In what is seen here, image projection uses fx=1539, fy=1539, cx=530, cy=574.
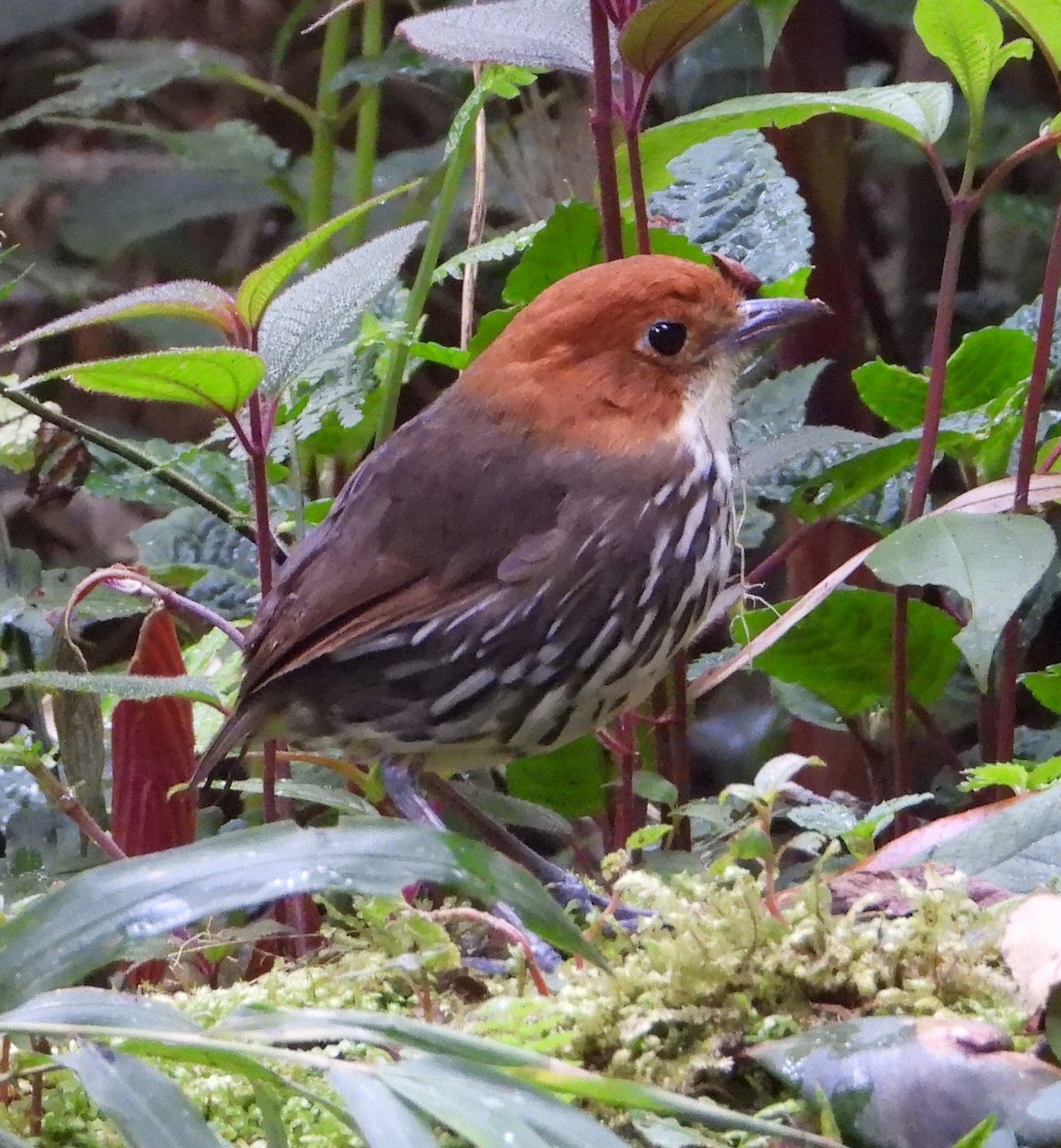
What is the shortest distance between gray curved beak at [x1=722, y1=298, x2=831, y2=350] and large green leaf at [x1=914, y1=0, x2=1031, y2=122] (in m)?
0.27

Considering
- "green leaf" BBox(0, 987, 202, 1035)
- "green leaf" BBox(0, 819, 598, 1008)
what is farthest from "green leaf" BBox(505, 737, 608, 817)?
"green leaf" BBox(0, 987, 202, 1035)

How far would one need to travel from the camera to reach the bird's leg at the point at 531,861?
53.2 inches

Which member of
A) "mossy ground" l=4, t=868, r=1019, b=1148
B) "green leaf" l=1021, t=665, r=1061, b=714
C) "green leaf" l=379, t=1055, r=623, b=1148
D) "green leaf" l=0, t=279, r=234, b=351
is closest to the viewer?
"green leaf" l=379, t=1055, r=623, b=1148

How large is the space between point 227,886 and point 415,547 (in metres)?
0.77

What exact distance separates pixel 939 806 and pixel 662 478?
601mm

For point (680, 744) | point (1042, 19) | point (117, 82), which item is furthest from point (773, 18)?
point (117, 82)

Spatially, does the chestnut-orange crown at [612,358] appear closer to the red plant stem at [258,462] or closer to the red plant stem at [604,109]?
the red plant stem at [604,109]

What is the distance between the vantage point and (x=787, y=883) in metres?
1.38

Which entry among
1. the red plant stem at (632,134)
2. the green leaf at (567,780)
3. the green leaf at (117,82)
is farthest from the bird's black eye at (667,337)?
the green leaf at (117,82)

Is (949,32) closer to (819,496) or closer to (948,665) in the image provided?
(819,496)

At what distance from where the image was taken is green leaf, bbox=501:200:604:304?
1.66 meters

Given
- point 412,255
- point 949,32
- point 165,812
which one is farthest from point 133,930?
point 412,255

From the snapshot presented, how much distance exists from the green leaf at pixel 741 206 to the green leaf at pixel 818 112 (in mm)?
230

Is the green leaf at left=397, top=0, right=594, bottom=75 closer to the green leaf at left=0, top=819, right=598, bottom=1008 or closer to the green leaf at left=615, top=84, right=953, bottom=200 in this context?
the green leaf at left=615, top=84, right=953, bottom=200
